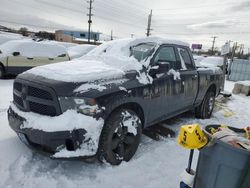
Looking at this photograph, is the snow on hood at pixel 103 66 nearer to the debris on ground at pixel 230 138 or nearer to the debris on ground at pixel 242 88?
the debris on ground at pixel 230 138

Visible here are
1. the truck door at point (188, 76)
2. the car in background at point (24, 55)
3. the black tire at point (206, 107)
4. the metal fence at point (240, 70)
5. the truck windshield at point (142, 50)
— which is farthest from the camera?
the metal fence at point (240, 70)

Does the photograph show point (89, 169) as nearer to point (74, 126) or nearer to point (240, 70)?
point (74, 126)

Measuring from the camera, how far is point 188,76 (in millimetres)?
4871

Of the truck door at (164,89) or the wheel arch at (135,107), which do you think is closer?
the wheel arch at (135,107)

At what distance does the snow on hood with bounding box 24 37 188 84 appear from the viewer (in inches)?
122

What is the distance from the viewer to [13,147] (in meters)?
3.63

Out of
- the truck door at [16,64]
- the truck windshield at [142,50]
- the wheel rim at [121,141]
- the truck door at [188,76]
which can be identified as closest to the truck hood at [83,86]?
the wheel rim at [121,141]

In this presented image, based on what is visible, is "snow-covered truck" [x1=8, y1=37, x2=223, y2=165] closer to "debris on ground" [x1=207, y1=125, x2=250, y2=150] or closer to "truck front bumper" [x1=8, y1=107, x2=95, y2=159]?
"truck front bumper" [x1=8, y1=107, x2=95, y2=159]

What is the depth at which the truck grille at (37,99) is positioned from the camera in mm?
2857

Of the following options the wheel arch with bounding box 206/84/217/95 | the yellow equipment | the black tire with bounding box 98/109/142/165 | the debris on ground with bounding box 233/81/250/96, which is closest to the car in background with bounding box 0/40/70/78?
the wheel arch with bounding box 206/84/217/95

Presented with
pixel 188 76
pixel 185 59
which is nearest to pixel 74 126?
pixel 188 76

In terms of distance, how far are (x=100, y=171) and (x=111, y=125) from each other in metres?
0.66

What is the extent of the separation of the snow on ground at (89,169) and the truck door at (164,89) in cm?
62

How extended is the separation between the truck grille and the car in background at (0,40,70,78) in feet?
23.1
